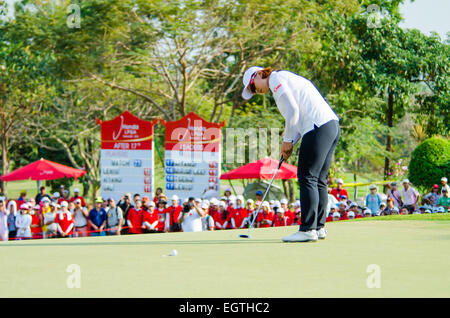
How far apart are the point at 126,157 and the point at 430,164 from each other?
10972 mm

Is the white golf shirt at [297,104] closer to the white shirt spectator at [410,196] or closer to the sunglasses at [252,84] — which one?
the sunglasses at [252,84]

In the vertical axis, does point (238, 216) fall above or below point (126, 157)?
below

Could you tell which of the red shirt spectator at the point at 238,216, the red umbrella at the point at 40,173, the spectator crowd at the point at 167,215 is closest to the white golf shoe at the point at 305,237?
the spectator crowd at the point at 167,215

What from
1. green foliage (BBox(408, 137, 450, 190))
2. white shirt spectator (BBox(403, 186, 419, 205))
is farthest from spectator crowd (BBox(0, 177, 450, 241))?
green foliage (BBox(408, 137, 450, 190))

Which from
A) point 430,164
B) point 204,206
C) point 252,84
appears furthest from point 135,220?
point 430,164

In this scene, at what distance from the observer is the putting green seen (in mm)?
3424

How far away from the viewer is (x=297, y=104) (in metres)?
5.98

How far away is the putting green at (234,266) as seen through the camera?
3424mm

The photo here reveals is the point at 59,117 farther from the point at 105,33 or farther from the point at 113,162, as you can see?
the point at 113,162

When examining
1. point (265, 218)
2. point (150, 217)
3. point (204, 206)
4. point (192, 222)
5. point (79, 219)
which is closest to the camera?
point (192, 222)

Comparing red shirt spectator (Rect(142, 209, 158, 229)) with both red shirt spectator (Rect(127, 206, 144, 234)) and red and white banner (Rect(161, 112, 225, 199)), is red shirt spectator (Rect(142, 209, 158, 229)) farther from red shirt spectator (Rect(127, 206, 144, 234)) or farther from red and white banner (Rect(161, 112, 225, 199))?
red and white banner (Rect(161, 112, 225, 199))

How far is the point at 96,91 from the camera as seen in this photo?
31344 mm

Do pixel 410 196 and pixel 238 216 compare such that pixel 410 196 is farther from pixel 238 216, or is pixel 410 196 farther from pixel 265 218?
pixel 238 216

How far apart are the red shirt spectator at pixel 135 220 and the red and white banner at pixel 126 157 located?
3836mm
